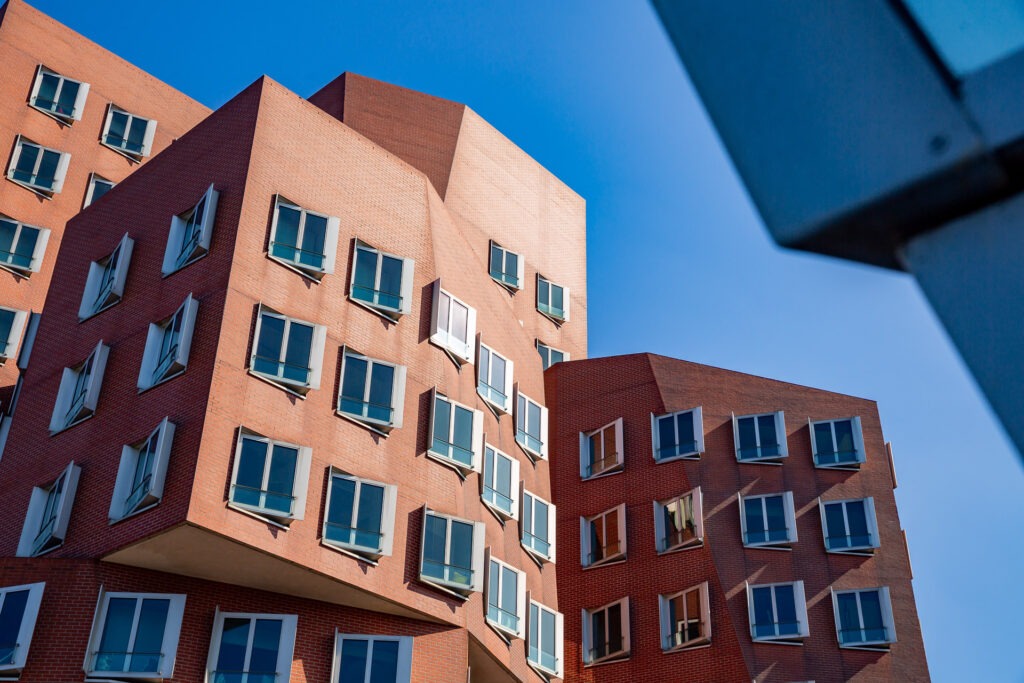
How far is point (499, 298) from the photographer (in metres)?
35.1

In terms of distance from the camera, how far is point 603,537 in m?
37.4

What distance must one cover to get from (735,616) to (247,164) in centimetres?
A: 1969

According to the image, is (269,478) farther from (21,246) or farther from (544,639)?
(21,246)

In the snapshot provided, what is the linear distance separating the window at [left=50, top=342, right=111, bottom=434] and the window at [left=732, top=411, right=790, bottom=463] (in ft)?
69.2

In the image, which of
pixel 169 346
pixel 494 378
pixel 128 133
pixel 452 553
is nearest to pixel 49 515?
pixel 169 346

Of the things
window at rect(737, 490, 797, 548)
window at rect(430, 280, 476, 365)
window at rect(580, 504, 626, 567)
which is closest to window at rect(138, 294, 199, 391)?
window at rect(430, 280, 476, 365)

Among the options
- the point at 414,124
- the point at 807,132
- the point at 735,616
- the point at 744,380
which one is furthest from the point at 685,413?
the point at 807,132

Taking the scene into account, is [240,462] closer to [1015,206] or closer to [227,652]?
[227,652]

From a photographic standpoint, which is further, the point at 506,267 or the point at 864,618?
the point at 506,267

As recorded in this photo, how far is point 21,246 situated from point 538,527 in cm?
2032

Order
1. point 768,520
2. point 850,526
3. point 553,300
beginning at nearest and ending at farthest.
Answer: point 768,520 < point 850,526 < point 553,300

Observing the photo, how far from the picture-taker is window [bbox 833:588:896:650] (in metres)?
36.2

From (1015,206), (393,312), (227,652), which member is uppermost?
(393,312)

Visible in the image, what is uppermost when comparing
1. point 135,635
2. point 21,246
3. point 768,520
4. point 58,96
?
point 58,96
